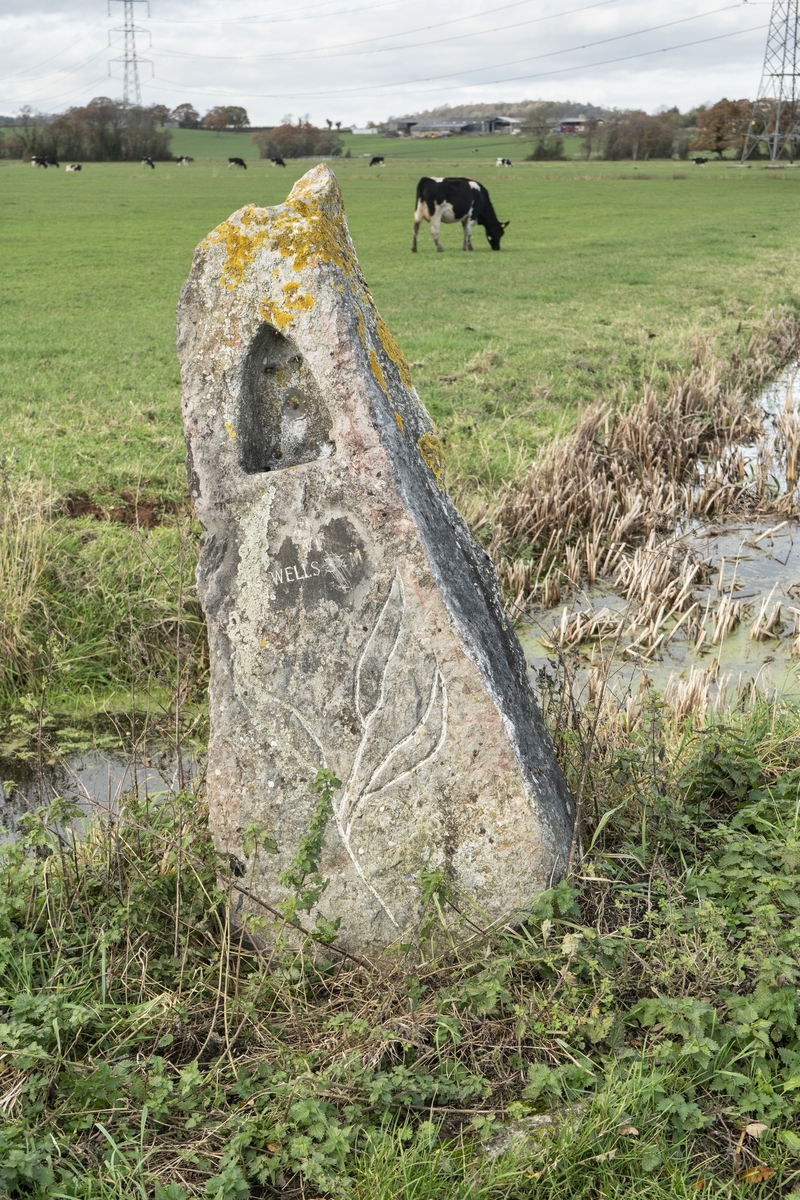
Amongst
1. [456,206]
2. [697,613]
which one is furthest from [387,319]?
[456,206]

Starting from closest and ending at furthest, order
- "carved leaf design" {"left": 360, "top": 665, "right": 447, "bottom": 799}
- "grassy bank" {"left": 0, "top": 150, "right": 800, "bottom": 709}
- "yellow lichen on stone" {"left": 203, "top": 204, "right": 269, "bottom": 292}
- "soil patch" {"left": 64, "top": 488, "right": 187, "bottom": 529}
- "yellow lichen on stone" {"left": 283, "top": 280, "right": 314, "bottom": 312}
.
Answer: "carved leaf design" {"left": 360, "top": 665, "right": 447, "bottom": 799}, "yellow lichen on stone" {"left": 283, "top": 280, "right": 314, "bottom": 312}, "yellow lichen on stone" {"left": 203, "top": 204, "right": 269, "bottom": 292}, "grassy bank" {"left": 0, "top": 150, "right": 800, "bottom": 709}, "soil patch" {"left": 64, "top": 488, "right": 187, "bottom": 529}

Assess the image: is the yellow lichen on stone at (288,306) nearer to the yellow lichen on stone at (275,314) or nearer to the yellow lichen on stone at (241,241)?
the yellow lichen on stone at (275,314)

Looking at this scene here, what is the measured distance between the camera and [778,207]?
1586 inches

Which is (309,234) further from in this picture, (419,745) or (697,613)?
(697,613)

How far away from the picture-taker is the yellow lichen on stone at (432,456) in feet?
13.2

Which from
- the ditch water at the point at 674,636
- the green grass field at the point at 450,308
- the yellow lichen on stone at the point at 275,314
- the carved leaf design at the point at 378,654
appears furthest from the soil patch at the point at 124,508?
the carved leaf design at the point at 378,654

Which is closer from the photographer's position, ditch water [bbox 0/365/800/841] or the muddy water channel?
ditch water [bbox 0/365/800/841]

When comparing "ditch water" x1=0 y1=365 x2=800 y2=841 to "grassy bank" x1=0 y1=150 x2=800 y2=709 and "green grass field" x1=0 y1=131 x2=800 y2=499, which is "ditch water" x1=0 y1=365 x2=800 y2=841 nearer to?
"grassy bank" x1=0 y1=150 x2=800 y2=709

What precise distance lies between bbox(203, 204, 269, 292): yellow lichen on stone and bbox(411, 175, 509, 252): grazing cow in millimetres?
24851

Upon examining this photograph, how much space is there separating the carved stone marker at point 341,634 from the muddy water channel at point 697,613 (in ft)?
6.59

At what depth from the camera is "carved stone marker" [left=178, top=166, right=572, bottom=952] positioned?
3.46m

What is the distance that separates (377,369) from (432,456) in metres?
0.47

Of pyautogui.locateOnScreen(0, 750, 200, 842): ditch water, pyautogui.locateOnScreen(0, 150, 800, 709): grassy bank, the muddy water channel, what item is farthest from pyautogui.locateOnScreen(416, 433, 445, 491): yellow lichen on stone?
pyautogui.locateOnScreen(0, 150, 800, 709): grassy bank

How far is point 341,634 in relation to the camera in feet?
11.6
